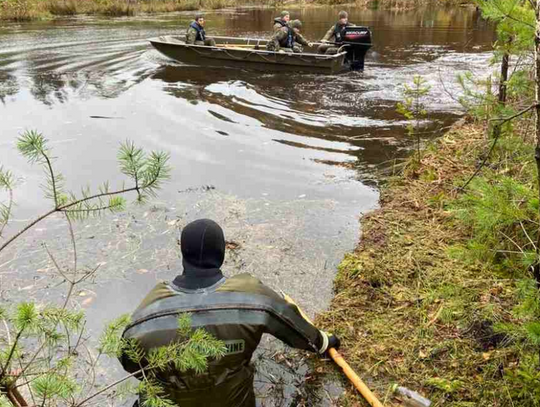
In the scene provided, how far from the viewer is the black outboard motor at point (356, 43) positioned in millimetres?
13703

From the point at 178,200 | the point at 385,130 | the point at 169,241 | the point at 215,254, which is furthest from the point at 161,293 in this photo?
the point at 385,130

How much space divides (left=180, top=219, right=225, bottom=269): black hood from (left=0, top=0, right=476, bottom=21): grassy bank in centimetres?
2780

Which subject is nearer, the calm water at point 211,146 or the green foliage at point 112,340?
the green foliage at point 112,340

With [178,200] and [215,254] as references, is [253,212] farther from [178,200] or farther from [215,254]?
[215,254]

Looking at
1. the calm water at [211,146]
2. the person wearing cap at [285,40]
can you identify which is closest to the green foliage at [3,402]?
the calm water at [211,146]

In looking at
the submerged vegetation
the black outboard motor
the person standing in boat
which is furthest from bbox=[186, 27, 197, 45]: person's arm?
the submerged vegetation

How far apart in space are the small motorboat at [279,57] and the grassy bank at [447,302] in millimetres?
8295

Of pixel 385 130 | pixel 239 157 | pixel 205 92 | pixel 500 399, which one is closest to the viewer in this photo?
pixel 500 399

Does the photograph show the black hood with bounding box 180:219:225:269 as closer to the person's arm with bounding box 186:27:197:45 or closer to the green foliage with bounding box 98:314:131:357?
the green foliage with bounding box 98:314:131:357

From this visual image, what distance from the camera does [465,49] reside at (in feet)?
60.6

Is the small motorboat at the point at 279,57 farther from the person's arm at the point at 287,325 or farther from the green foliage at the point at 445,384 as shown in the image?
the person's arm at the point at 287,325

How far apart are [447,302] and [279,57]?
10586 mm

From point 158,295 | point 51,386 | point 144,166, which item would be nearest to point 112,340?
point 51,386

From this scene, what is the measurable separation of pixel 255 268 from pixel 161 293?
2.90 meters
